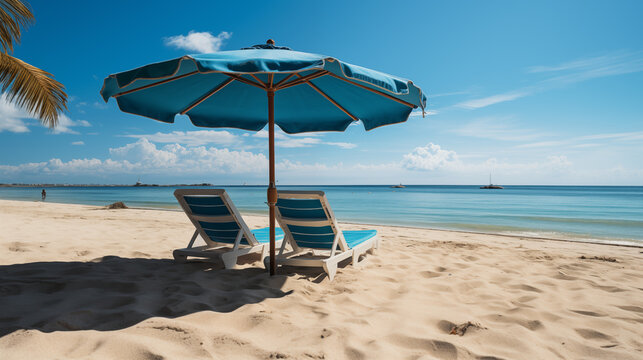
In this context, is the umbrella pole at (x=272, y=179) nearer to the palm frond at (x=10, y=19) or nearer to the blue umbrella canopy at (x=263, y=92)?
the blue umbrella canopy at (x=263, y=92)

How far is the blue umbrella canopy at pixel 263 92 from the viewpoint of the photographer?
2400mm

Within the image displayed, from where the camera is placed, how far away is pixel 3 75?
575 centimetres

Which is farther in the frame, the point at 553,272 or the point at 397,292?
the point at 553,272

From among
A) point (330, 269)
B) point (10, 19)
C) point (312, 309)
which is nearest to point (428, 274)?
point (330, 269)

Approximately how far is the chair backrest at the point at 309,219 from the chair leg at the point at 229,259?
64 cm

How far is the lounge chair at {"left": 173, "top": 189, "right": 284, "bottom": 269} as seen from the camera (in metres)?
3.71

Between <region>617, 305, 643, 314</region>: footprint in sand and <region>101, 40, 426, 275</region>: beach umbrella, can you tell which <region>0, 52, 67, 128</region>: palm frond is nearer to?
<region>101, 40, 426, 275</region>: beach umbrella

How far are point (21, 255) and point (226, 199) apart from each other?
265 centimetres

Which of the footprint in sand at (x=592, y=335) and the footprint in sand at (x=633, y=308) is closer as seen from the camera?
the footprint in sand at (x=592, y=335)

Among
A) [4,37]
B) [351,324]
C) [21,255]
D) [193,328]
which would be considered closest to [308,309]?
[351,324]

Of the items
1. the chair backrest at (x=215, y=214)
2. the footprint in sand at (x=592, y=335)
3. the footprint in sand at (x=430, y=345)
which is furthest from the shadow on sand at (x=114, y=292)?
the footprint in sand at (x=592, y=335)

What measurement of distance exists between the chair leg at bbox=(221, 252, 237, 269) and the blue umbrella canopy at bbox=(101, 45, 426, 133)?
183cm

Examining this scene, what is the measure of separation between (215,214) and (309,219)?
3.65 ft

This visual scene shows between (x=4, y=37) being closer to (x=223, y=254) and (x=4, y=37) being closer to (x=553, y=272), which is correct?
(x=223, y=254)
